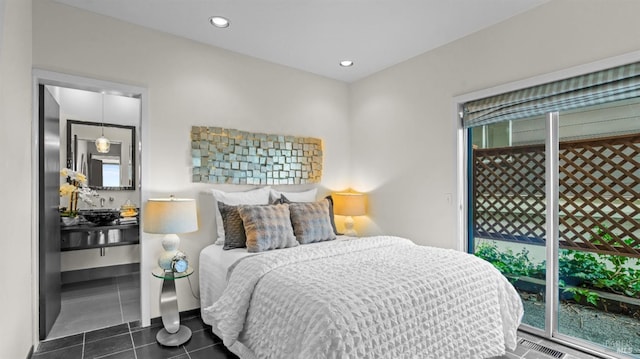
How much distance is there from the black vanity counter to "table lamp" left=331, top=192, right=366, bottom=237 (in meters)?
2.38

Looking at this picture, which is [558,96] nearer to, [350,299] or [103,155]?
[350,299]

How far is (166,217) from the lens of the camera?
2518 millimetres

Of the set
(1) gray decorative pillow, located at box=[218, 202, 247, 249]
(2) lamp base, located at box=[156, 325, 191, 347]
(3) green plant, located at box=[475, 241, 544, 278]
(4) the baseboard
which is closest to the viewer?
(2) lamp base, located at box=[156, 325, 191, 347]

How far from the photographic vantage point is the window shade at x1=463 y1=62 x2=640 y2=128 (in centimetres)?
210

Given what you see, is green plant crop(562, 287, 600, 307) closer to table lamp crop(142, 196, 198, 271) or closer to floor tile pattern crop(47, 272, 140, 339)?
table lamp crop(142, 196, 198, 271)

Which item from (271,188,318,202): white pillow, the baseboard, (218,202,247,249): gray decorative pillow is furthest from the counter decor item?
(271,188,318,202): white pillow

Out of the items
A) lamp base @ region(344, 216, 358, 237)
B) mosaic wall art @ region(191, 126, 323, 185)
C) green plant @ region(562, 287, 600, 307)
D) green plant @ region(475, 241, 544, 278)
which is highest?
mosaic wall art @ region(191, 126, 323, 185)

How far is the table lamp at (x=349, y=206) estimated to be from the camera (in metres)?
3.78

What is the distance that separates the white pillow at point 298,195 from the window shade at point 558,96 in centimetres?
174

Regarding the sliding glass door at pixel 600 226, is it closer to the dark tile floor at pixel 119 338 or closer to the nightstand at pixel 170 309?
the dark tile floor at pixel 119 338

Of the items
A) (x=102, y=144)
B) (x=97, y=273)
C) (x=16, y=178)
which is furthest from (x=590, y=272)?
(x=102, y=144)

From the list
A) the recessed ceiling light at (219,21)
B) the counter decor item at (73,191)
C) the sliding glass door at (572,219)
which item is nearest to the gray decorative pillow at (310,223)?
the sliding glass door at (572,219)

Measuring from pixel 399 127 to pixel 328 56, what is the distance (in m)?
1.09

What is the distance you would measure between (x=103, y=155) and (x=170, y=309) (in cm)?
264
